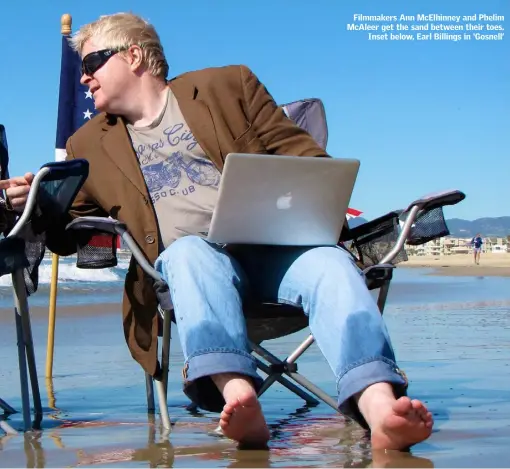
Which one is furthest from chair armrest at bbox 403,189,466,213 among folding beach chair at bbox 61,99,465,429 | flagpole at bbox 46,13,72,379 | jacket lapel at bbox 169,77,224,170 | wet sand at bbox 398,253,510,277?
wet sand at bbox 398,253,510,277

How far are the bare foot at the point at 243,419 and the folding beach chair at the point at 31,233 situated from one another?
2.86 feet

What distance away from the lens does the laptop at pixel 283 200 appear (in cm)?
273

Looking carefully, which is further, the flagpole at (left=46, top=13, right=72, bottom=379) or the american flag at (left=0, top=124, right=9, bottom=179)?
the flagpole at (left=46, top=13, right=72, bottom=379)

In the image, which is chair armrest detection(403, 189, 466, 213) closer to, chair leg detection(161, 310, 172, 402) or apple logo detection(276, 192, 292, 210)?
apple logo detection(276, 192, 292, 210)

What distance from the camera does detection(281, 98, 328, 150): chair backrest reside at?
13.5 ft

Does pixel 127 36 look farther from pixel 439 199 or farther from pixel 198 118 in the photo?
pixel 439 199

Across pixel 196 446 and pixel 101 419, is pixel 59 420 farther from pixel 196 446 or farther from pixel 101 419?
pixel 196 446

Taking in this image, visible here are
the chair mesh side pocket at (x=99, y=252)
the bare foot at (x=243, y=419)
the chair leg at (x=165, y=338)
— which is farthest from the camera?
the chair mesh side pocket at (x=99, y=252)

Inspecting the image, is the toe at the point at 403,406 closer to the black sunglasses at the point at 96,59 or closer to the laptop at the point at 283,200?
the laptop at the point at 283,200

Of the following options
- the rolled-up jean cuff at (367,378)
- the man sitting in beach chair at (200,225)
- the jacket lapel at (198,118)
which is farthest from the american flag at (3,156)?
the rolled-up jean cuff at (367,378)

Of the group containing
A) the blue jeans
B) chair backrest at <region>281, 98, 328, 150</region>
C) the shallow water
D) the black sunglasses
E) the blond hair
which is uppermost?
the blond hair

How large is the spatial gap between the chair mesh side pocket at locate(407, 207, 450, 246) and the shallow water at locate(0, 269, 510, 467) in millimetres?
605

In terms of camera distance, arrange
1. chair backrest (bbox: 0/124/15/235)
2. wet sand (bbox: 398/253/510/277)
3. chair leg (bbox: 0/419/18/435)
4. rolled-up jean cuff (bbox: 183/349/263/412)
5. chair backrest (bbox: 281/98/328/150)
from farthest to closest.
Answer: wet sand (bbox: 398/253/510/277) < chair backrest (bbox: 281/98/328/150) < chair backrest (bbox: 0/124/15/235) < chair leg (bbox: 0/419/18/435) < rolled-up jean cuff (bbox: 183/349/263/412)

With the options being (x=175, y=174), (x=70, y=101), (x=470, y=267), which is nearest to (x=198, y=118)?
(x=175, y=174)
